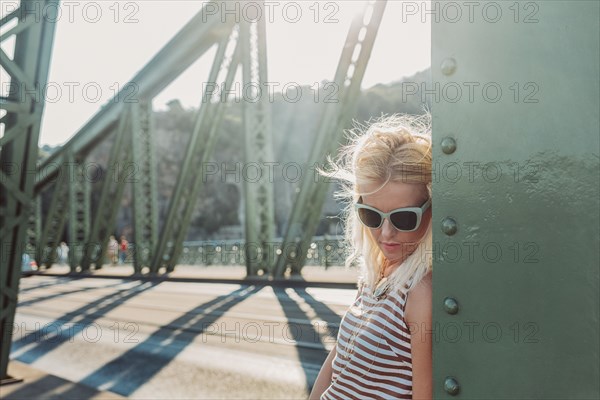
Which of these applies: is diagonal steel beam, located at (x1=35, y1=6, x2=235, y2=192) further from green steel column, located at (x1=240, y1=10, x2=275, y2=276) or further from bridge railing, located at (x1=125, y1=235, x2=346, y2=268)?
bridge railing, located at (x1=125, y1=235, x2=346, y2=268)

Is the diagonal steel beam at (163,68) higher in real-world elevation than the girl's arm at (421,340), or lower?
higher

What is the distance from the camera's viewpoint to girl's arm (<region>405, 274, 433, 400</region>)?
1165 mm

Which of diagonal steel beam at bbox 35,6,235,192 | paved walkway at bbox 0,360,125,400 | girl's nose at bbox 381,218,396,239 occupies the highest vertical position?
diagonal steel beam at bbox 35,6,235,192

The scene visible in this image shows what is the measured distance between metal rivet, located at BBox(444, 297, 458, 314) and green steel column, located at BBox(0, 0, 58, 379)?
350 centimetres

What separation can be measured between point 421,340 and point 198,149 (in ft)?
41.3

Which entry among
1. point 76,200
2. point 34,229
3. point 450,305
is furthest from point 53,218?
point 450,305

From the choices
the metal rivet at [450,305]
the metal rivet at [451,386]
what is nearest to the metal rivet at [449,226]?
the metal rivet at [450,305]

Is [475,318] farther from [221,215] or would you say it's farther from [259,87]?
[221,215]

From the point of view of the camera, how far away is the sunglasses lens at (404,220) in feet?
4.40

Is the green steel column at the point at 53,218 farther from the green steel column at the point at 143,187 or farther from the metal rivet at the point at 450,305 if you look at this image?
the metal rivet at the point at 450,305

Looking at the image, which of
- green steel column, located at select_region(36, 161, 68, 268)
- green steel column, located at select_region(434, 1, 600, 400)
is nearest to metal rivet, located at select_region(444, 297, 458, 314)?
green steel column, located at select_region(434, 1, 600, 400)

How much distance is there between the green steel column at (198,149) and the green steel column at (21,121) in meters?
8.51

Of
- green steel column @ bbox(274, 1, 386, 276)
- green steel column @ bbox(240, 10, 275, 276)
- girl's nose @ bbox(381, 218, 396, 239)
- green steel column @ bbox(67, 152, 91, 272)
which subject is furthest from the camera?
green steel column @ bbox(67, 152, 91, 272)

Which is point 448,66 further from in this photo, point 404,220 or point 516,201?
point 404,220
